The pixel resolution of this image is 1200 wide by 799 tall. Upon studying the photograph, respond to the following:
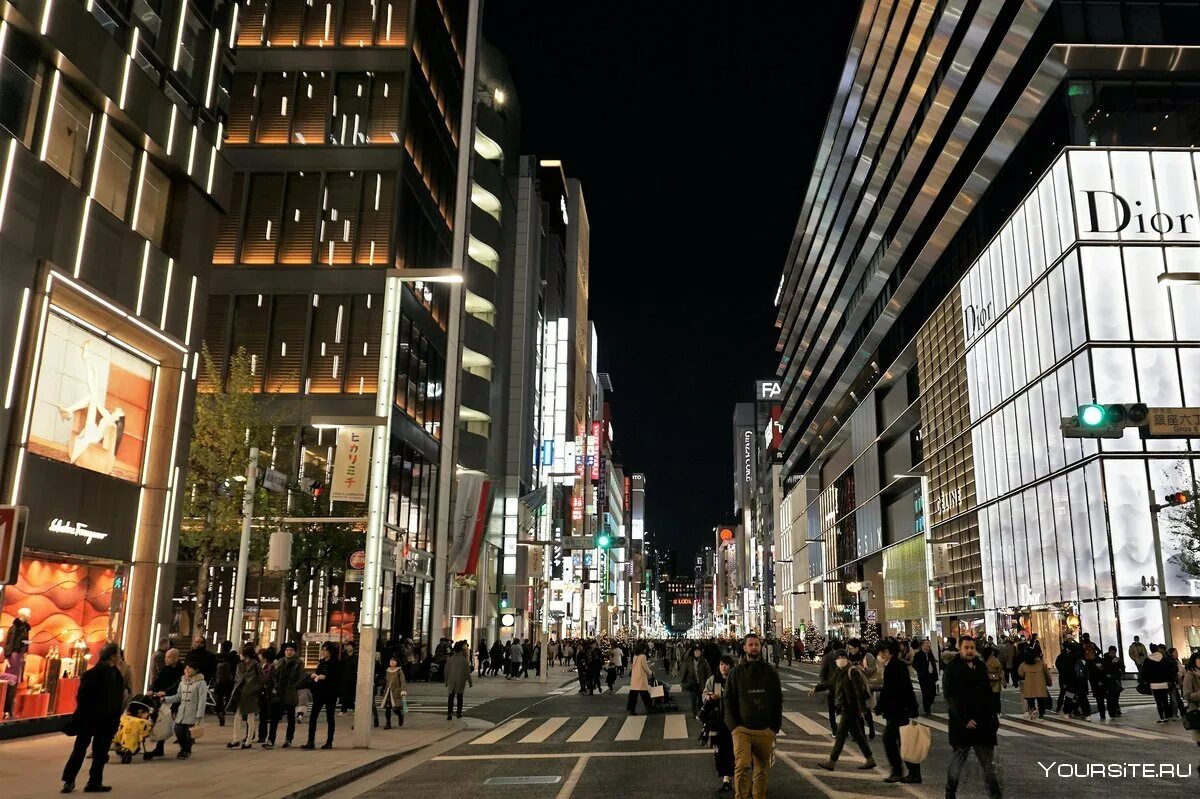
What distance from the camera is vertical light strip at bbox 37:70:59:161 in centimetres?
1606

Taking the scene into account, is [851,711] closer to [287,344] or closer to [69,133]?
[69,133]

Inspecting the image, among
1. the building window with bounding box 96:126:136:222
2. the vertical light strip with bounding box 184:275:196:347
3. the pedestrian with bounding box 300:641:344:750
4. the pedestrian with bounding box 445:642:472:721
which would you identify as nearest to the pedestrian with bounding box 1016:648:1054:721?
the pedestrian with bounding box 445:642:472:721

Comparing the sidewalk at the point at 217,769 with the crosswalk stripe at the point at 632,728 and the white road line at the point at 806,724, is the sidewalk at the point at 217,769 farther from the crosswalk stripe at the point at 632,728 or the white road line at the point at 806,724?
the white road line at the point at 806,724

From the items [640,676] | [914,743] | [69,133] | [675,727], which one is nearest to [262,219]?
[69,133]

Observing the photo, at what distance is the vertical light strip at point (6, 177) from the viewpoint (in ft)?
48.8

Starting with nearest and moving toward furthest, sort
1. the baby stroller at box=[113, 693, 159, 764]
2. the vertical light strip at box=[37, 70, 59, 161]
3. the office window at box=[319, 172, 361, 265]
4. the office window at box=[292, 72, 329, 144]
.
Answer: the baby stroller at box=[113, 693, 159, 764] < the vertical light strip at box=[37, 70, 59, 161] < the office window at box=[319, 172, 361, 265] < the office window at box=[292, 72, 329, 144]

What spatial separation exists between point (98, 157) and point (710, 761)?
15.1 meters

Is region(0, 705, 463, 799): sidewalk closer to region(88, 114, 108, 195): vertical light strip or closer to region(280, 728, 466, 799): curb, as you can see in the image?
region(280, 728, 466, 799): curb

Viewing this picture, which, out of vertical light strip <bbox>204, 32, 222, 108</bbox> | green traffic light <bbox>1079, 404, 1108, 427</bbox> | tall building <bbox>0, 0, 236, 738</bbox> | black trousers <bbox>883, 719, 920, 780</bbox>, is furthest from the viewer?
vertical light strip <bbox>204, 32, 222, 108</bbox>

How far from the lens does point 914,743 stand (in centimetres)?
1109

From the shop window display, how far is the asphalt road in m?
7.27

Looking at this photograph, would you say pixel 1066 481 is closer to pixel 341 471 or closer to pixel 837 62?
pixel 341 471

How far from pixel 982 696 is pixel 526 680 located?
114 feet

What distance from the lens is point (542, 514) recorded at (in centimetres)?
7375
